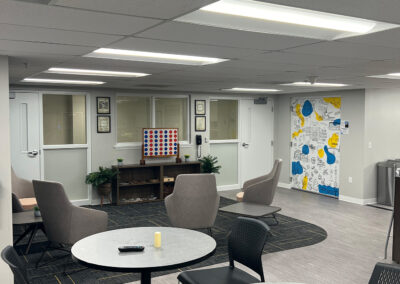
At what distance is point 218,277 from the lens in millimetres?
3090

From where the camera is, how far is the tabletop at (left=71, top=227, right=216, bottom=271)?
2637 mm

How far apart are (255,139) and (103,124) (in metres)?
3.55

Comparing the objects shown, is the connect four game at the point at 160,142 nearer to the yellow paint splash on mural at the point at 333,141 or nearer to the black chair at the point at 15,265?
the yellow paint splash on mural at the point at 333,141

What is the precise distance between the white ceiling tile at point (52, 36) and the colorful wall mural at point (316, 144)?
20.9 ft

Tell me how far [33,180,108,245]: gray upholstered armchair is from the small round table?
123 cm

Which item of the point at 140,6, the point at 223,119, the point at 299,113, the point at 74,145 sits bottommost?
the point at 74,145

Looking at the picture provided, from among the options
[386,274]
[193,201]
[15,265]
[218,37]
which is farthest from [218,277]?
[193,201]

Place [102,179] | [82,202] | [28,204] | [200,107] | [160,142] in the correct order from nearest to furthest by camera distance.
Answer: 1. [28,204]
2. [102,179]
3. [82,202]
4. [160,142]
5. [200,107]

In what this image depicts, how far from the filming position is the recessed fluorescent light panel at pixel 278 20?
2.15 metres

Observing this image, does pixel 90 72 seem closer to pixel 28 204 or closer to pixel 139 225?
pixel 28 204

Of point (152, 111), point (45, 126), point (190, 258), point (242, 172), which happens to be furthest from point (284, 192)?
point (190, 258)

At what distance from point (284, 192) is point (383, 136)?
229 centimetres

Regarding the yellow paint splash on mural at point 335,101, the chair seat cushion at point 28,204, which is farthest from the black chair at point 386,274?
the yellow paint splash on mural at point 335,101

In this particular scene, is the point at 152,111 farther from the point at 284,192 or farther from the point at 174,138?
the point at 284,192
